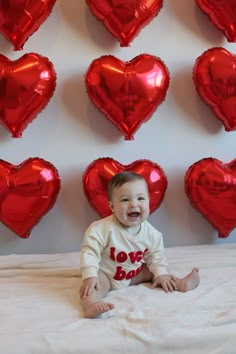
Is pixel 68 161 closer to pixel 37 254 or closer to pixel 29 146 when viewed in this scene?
pixel 29 146

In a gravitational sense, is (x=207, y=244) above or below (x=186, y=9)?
below

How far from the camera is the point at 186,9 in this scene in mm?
1647

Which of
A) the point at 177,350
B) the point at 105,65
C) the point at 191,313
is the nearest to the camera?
the point at 177,350

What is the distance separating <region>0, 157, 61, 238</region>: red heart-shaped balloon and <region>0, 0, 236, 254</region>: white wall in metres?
0.08

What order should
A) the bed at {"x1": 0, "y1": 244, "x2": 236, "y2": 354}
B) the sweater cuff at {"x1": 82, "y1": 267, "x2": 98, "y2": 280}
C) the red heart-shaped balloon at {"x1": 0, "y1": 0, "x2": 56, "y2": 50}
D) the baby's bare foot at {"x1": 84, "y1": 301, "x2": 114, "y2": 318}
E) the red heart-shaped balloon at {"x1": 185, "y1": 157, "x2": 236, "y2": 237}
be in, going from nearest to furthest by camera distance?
the bed at {"x1": 0, "y1": 244, "x2": 236, "y2": 354} → the baby's bare foot at {"x1": 84, "y1": 301, "x2": 114, "y2": 318} → the sweater cuff at {"x1": 82, "y1": 267, "x2": 98, "y2": 280} → the red heart-shaped balloon at {"x1": 0, "y1": 0, "x2": 56, "y2": 50} → the red heart-shaped balloon at {"x1": 185, "y1": 157, "x2": 236, "y2": 237}

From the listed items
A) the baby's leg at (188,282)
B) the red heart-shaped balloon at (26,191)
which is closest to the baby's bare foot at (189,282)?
the baby's leg at (188,282)

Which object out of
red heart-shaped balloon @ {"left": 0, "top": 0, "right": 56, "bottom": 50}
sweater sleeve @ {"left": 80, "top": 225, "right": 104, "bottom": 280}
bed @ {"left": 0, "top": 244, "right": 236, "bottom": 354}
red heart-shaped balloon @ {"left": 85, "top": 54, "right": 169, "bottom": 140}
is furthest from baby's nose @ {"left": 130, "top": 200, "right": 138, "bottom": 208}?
red heart-shaped balloon @ {"left": 0, "top": 0, "right": 56, "bottom": 50}

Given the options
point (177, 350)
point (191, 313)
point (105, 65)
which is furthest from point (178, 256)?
point (105, 65)

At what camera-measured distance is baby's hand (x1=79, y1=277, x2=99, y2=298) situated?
1280 millimetres

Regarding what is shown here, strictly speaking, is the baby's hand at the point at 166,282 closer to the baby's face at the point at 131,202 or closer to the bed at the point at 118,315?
the bed at the point at 118,315

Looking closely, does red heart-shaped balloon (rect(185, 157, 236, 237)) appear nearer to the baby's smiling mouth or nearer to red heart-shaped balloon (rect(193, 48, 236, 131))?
red heart-shaped balloon (rect(193, 48, 236, 131))

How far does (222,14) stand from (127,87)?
1.23ft

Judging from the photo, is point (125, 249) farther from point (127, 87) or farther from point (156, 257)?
point (127, 87)

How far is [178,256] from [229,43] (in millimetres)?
709
